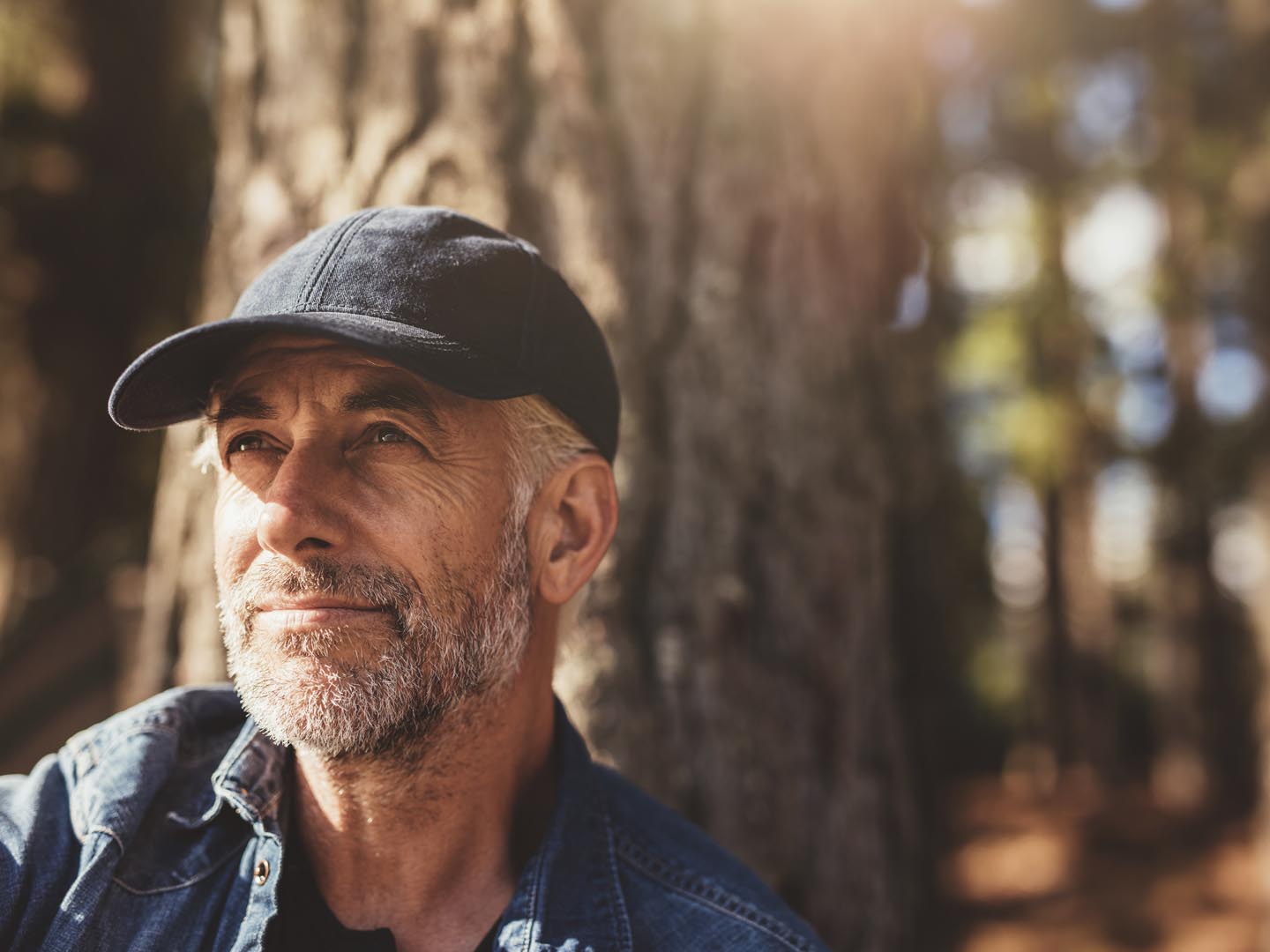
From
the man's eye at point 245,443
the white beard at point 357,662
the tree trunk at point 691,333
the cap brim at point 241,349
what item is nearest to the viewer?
the cap brim at point 241,349

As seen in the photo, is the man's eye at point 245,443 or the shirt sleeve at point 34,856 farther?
the man's eye at point 245,443

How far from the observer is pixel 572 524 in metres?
2.13

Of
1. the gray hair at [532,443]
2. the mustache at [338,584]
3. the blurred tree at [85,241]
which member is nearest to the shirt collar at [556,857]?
the mustache at [338,584]

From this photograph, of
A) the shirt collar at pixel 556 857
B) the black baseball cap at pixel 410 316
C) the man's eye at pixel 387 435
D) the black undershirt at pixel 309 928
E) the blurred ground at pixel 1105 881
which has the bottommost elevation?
the blurred ground at pixel 1105 881

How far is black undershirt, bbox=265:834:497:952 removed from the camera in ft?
6.11

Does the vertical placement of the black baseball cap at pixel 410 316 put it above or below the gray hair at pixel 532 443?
above

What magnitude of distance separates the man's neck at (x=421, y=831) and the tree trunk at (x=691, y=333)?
0.59 m

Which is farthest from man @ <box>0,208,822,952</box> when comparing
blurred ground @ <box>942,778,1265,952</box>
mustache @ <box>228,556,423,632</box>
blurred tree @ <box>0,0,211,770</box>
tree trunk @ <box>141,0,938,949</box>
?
blurred ground @ <box>942,778,1265,952</box>

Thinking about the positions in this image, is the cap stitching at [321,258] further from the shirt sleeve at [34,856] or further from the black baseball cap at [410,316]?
the shirt sleeve at [34,856]

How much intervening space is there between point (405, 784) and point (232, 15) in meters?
2.54

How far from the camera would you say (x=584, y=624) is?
2582 millimetres

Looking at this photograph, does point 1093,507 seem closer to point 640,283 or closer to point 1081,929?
point 1081,929

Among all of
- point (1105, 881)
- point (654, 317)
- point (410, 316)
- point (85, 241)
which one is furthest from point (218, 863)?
point (1105, 881)

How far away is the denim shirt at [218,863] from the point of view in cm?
173
